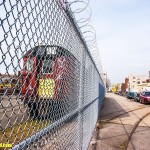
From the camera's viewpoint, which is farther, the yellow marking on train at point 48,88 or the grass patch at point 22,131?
the yellow marking on train at point 48,88

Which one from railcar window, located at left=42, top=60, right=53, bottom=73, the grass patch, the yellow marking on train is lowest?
the grass patch

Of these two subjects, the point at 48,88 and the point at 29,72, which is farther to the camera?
the point at 48,88

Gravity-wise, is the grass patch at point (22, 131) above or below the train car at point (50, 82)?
below

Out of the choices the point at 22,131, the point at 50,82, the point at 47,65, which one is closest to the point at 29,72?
the point at 22,131

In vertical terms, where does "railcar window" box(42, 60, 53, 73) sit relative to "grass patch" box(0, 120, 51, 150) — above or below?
above

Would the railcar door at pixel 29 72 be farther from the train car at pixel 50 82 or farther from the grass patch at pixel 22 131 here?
the grass patch at pixel 22 131

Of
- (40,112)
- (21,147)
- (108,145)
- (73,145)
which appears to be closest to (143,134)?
(108,145)

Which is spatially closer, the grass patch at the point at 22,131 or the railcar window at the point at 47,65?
the grass patch at the point at 22,131

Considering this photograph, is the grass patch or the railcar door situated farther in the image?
the railcar door

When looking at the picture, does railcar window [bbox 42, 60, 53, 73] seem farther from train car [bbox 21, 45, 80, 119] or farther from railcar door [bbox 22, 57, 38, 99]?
railcar door [bbox 22, 57, 38, 99]

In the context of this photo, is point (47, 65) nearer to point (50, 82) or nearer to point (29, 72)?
point (50, 82)

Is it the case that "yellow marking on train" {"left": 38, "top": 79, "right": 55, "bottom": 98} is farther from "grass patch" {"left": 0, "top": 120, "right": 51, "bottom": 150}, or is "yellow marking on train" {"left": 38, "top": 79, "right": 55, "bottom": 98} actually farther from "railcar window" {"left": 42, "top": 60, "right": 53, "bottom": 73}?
"grass patch" {"left": 0, "top": 120, "right": 51, "bottom": 150}

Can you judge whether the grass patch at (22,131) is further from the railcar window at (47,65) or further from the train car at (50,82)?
the railcar window at (47,65)

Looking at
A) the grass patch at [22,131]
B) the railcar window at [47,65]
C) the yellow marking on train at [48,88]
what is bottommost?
the grass patch at [22,131]
